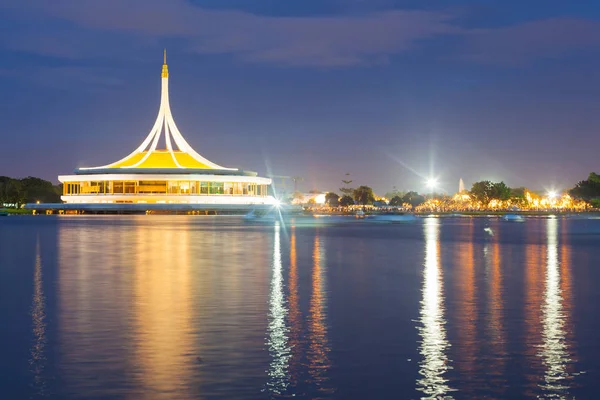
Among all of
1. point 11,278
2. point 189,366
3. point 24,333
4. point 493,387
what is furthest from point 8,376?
point 11,278

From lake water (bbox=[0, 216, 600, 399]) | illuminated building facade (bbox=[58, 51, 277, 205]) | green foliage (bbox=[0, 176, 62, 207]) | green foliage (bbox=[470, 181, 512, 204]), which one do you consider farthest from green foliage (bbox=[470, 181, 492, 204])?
lake water (bbox=[0, 216, 600, 399])

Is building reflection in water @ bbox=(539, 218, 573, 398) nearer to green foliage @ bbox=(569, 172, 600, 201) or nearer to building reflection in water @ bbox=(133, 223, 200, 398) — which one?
building reflection in water @ bbox=(133, 223, 200, 398)

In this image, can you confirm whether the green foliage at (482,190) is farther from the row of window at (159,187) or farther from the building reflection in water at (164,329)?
the building reflection in water at (164,329)

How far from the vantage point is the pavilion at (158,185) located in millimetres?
158375

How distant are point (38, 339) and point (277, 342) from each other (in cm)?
411

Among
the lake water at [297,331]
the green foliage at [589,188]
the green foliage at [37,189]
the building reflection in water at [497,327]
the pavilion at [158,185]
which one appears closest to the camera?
the lake water at [297,331]

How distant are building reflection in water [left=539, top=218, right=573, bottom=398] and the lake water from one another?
33mm

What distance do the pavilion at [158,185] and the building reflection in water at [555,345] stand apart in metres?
133

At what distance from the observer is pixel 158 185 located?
162 meters

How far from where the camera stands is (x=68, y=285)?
77.7 ft

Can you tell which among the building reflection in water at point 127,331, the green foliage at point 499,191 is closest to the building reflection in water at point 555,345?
the building reflection in water at point 127,331

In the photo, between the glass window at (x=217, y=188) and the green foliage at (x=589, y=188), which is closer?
the glass window at (x=217, y=188)

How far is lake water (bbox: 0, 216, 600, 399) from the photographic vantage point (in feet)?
36.7

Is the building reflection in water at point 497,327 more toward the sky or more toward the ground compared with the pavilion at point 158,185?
more toward the ground
